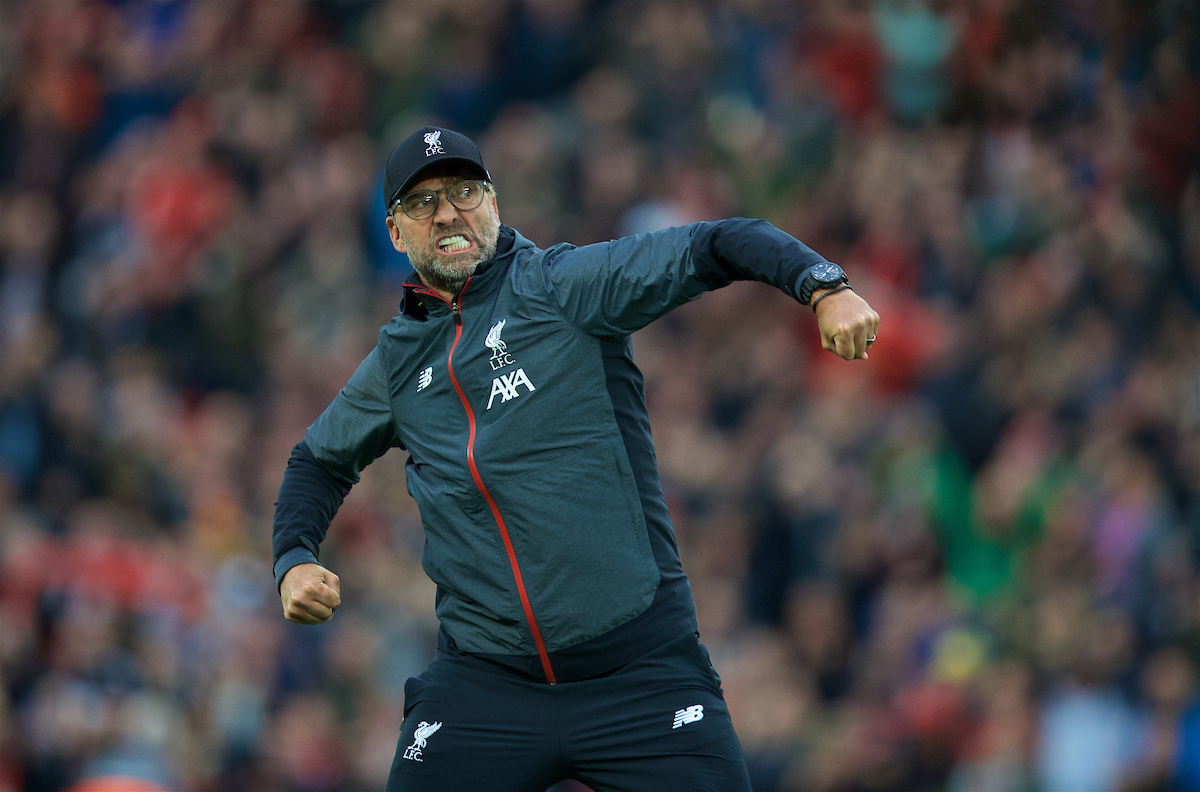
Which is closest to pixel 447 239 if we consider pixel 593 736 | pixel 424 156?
pixel 424 156

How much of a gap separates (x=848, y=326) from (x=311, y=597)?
1753mm

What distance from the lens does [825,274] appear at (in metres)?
4.52

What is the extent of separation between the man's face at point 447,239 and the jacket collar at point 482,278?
0.03 m

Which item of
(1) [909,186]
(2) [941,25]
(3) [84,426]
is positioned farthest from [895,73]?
(3) [84,426]

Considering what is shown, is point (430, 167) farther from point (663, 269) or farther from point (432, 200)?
point (663, 269)

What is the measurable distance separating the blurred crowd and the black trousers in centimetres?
439

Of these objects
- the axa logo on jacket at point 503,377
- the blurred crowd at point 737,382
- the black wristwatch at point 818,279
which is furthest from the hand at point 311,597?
the blurred crowd at point 737,382

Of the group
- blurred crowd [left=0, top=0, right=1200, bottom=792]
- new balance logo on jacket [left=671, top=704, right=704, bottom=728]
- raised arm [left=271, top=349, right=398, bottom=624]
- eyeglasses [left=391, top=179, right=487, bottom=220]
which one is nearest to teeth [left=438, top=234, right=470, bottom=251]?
eyeglasses [left=391, top=179, right=487, bottom=220]

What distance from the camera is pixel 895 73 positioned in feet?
39.5

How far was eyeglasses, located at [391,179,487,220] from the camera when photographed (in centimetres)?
527

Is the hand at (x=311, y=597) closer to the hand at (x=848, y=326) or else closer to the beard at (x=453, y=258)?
the beard at (x=453, y=258)

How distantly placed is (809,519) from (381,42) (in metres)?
6.42

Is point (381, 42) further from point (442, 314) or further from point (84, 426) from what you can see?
point (442, 314)

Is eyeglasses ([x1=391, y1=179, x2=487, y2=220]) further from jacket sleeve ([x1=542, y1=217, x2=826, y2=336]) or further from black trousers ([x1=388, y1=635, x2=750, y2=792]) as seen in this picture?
black trousers ([x1=388, y1=635, x2=750, y2=792])
